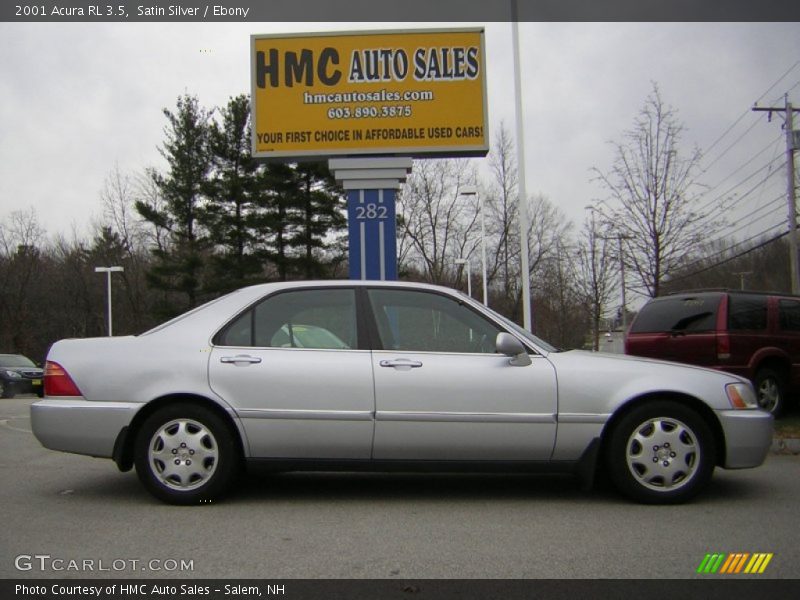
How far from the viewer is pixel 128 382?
17.0 feet

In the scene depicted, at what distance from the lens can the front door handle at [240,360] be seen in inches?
204

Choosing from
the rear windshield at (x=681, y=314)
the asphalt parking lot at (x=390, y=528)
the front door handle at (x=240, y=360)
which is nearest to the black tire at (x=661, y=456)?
the asphalt parking lot at (x=390, y=528)

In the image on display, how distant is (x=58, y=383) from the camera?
17.2ft

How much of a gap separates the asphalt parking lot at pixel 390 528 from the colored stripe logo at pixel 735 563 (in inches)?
2.0

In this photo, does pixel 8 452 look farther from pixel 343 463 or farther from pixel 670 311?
pixel 670 311

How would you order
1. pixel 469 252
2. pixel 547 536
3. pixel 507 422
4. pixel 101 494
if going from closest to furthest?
pixel 547 536 → pixel 507 422 → pixel 101 494 → pixel 469 252

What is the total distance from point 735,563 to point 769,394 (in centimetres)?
648

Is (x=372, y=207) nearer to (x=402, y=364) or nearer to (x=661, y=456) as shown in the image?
(x=402, y=364)

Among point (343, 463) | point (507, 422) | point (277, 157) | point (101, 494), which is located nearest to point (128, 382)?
point (101, 494)

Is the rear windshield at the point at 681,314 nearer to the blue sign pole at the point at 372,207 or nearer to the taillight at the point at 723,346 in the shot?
the taillight at the point at 723,346

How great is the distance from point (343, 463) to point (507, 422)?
1.19 meters

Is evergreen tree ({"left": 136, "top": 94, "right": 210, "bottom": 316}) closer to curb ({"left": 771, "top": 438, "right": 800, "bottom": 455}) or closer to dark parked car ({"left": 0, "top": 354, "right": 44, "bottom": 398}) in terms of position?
dark parked car ({"left": 0, "top": 354, "right": 44, "bottom": 398})

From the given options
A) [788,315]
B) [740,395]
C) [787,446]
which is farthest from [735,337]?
[740,395]
